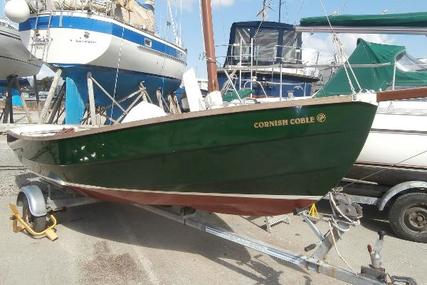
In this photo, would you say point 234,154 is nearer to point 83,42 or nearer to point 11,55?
point 83,42

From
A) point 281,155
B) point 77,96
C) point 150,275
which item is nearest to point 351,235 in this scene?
point 281,155

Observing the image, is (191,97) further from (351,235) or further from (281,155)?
(351,235)

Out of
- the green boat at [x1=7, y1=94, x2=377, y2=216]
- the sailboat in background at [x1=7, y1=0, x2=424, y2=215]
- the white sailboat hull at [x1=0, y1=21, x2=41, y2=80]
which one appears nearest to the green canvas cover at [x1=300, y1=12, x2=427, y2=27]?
the sailboat in background at [x1=7, y1=0, x2=424, y2=215]

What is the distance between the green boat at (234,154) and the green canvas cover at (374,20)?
290 cm

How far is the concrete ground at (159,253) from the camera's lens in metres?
3.75

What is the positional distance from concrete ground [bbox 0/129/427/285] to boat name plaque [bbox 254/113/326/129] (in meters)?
1.43

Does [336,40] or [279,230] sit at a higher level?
[336,40]

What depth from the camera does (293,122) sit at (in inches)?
127

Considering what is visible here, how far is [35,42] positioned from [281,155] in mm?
5640

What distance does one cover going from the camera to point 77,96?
768cm

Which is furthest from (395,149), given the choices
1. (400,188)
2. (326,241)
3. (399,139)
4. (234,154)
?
(234,154)

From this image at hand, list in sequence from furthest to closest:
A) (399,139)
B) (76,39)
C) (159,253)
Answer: (76,39), (399,139), (159,253)

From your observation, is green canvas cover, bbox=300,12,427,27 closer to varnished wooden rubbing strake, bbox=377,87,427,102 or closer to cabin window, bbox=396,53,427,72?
cabin window, bbox=396,53,427,72

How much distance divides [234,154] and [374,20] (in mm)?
3413
